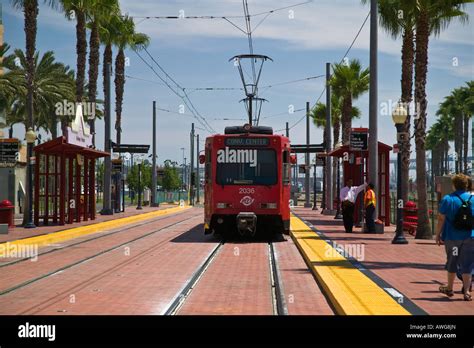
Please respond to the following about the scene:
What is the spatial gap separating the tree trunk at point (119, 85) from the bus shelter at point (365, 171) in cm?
2469

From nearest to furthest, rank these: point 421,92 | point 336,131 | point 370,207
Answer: point 421,92 → point 370,207 → point 336,131

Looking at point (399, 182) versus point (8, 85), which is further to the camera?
point (8, 85)

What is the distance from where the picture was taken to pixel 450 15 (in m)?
25.0

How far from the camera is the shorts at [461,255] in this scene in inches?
428

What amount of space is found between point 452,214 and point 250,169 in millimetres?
12254

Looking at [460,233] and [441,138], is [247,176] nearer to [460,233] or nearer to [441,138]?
[460,233]

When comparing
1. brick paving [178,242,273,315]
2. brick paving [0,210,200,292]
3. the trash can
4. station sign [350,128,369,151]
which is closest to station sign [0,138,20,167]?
the trash can

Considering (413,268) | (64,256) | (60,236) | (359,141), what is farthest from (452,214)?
(359,141)

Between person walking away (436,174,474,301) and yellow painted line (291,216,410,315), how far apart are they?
105 centimetres

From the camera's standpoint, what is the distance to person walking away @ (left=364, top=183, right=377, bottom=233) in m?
25.3

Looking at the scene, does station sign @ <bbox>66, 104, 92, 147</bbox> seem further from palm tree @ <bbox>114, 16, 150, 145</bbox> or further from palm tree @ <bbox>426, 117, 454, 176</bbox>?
palm tree @ <bbox>426, 117, 454, 176</bbox>

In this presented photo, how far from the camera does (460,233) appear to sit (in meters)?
10.9
